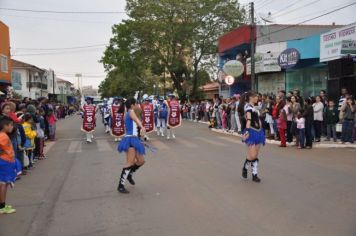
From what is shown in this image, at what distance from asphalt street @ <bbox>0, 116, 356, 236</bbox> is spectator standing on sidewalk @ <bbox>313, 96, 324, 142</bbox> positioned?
3.24 meters

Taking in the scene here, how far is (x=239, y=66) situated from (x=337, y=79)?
902 centimetres

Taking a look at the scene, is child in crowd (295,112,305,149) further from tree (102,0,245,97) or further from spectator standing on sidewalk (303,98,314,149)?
tree (102,0,245,97)

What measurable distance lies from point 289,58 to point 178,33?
24.3 m

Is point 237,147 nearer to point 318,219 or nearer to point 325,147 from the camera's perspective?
point 325,147

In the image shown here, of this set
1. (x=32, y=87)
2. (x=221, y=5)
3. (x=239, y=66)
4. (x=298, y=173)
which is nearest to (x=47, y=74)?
(x=32, y=87)

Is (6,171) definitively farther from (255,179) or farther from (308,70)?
(308,70)

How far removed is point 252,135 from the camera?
975cm

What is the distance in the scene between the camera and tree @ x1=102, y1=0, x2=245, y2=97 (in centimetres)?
4853

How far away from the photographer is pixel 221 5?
160 ft

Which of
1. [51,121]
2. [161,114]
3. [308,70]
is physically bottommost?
[51,121]

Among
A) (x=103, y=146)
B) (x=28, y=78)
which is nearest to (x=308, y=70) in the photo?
(x=103, y=146)

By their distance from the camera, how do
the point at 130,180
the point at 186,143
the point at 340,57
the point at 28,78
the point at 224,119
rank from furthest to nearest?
the point at 28,78 < the point at 224,119 < the point at 340,57 < the point at 186,143 < the point at 130,180

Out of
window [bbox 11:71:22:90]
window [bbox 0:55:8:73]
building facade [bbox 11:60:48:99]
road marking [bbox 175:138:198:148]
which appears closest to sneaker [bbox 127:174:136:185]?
road marking [bbox 175:138:198:148]

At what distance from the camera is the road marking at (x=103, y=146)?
1605 cm
